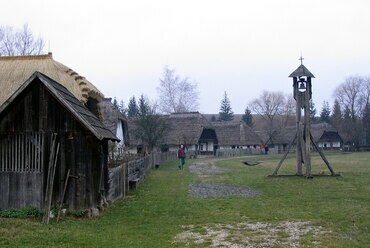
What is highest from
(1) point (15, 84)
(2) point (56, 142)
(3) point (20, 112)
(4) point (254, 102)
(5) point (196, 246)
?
(4) point (254, 102)

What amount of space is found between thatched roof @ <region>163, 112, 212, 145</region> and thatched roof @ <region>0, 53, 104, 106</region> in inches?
1906

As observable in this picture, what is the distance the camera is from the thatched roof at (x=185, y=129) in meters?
68.2

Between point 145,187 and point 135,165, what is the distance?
1.80 meters

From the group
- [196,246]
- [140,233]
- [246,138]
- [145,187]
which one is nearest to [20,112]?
[140,233]

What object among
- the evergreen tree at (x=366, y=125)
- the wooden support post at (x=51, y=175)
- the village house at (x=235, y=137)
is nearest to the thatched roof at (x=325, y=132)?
the evergreen tree at (x=366, y=125)

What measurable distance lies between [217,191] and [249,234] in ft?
29.7

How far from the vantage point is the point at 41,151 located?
42.2 feet

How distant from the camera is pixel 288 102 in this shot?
121875 mm

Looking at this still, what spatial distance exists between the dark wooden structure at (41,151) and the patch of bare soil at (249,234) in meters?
3.57

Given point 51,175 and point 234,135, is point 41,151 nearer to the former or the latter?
point 51,175

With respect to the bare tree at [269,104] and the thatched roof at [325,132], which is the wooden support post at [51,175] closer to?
the thatched roof at [325,132]

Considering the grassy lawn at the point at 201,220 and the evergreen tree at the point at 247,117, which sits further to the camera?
the evergreen tree at the point at 247,117

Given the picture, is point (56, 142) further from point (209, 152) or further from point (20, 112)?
point (209, 152)

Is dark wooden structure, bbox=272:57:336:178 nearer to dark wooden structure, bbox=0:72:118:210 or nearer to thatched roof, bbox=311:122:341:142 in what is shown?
dark wooden structure, bbox=0:72:118:210
